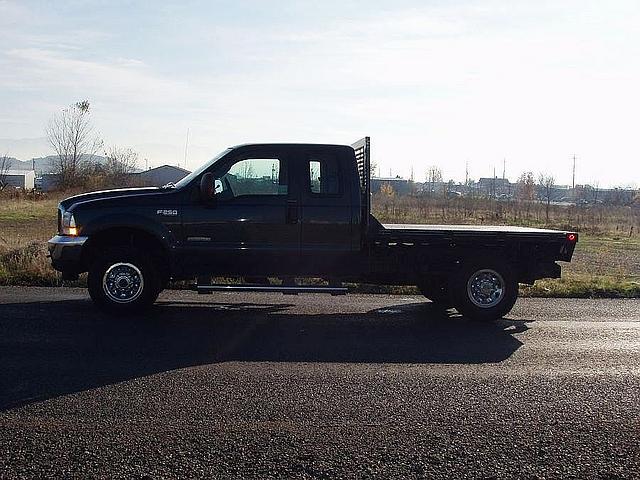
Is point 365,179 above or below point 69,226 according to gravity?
above

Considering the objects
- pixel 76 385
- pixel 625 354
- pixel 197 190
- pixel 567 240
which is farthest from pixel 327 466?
pixel 567 240

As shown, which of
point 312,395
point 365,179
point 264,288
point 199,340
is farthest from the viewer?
point 365,179

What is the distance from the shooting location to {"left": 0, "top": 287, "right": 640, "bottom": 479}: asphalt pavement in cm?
496

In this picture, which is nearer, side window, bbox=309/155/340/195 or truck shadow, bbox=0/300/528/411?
truck shadow, bbox=0/300/528/411

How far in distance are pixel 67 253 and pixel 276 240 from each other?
107 inches

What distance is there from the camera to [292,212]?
1024 centimetres

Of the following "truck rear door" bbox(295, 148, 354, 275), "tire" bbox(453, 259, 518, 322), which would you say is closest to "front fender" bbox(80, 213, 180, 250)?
"truck rear door" bbox(295, 148, 354, 275)

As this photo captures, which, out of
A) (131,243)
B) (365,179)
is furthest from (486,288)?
(131,243)

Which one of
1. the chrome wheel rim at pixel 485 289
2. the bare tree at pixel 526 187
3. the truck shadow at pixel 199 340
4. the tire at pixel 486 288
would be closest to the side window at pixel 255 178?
the truck shadow at pixel 199 340

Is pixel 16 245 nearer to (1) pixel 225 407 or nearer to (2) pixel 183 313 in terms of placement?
(2) pixel 183 313

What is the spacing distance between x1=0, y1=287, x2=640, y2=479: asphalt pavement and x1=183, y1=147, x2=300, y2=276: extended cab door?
2.53 feet

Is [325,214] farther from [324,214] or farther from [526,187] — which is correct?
[526,187]

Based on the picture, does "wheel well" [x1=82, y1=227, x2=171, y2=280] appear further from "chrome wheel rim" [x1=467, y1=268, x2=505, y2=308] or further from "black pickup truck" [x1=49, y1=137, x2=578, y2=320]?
"chrome wheel rim" [x1=467, y1=268, x2=505, y2=308]

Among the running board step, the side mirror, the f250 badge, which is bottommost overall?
the running board step
